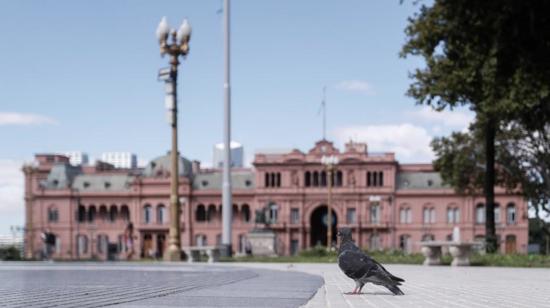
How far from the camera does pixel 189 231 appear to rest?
90188 millimetres

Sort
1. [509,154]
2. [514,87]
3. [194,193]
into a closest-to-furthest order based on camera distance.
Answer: [514,87] → [509,154] → [194,193]

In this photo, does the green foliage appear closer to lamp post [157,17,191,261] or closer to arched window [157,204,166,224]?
lamp post [157,17,191,261]

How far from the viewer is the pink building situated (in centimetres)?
8556

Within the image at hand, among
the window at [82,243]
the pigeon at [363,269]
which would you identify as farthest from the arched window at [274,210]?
the pigeon at [363,269]

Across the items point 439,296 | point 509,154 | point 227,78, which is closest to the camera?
point 439,296

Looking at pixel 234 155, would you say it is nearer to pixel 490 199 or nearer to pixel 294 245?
pixel 294 245

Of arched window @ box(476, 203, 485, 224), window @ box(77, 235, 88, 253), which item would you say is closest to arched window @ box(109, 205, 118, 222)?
window @ box(77, 235, 88, 253)

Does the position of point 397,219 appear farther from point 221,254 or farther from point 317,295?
point 317,295

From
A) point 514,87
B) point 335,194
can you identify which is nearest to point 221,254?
point 514,87

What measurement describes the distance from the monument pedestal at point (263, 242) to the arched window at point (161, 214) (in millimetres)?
50723

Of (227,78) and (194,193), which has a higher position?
(227,78)

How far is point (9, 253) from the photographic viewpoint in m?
36.1

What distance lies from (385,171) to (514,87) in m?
61.5

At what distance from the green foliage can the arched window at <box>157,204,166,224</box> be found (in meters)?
53.5
